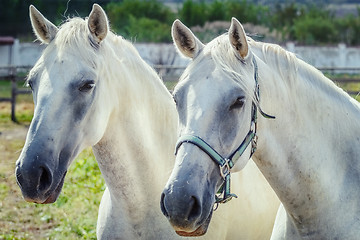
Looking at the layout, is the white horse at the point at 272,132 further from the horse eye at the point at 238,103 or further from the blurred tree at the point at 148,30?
the blurred tree at the point at 148,30

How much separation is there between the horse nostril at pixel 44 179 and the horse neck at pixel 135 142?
528 mm

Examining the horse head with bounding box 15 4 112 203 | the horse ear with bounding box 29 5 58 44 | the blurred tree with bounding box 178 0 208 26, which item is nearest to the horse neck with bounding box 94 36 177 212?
the horse head with bounding box 15 4 112 203

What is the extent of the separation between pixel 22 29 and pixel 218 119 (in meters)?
34.8

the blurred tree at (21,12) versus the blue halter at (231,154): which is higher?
the blue halter at (231,154)

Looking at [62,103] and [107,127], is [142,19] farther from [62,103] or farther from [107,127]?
[62,103]

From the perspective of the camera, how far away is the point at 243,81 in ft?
8.75

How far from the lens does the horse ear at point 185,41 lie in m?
2.90

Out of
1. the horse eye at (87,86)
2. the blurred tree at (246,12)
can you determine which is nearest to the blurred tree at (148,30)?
the blurred tree at (246,12)

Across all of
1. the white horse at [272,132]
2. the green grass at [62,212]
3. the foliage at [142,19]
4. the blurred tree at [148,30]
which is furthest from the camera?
the foliage at [142,19]

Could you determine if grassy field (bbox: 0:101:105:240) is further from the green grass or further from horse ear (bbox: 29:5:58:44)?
horse ear (bbox: 29:5:58:44)

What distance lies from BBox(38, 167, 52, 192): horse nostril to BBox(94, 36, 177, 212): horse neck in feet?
1.73

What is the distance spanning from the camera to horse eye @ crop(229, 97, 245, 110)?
8.73 ft

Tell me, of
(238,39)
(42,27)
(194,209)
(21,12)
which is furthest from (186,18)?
(194,209)

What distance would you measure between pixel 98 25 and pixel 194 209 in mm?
1371
